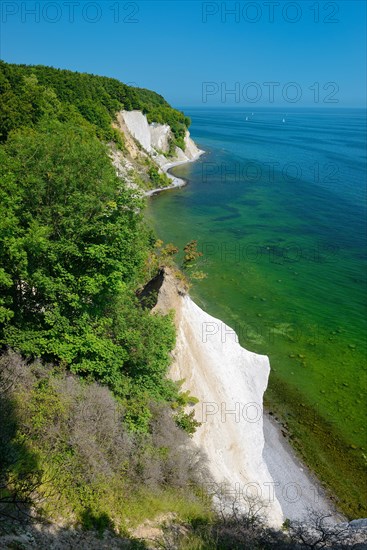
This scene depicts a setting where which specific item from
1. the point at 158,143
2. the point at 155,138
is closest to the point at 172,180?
the point at 158,143

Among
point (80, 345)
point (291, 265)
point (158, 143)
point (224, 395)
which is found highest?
point (158, 143)

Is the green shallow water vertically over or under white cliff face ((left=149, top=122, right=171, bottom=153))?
under

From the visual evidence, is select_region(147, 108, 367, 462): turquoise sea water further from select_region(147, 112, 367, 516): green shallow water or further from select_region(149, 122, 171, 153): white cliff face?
select_region(149, 122, 171, 153): white cliff face

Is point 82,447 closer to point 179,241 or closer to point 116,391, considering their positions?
point 116,391

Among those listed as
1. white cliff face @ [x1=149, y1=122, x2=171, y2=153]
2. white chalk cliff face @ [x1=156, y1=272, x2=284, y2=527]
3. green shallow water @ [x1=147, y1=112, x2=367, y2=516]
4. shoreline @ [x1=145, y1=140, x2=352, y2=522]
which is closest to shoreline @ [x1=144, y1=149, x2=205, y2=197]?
green shallow water @ [x1=147, y1=112, x2=367, y2=516]

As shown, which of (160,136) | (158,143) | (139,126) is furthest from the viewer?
(160,136)

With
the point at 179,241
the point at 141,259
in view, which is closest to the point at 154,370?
the point at 141,259

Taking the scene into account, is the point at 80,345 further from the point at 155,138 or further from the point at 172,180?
the point at 155,138
